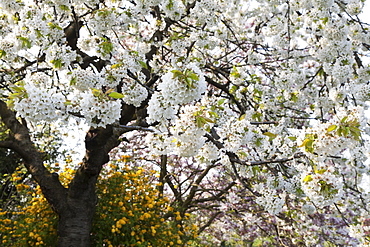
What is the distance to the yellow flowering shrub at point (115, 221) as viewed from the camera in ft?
12.4

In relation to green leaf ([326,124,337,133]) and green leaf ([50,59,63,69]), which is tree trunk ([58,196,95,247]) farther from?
green leaf ([326,124,337,133])

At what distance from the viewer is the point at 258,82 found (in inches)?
161

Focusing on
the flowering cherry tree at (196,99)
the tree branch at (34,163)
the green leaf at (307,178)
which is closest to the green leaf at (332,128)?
the flowering cherry tree at (196,99)

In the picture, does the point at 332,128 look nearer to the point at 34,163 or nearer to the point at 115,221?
the point at 115,221

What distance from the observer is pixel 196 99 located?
1787 millimetres

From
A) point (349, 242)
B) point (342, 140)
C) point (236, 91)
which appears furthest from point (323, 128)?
point (349, 242)

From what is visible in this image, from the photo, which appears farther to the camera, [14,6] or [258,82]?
[258,82]

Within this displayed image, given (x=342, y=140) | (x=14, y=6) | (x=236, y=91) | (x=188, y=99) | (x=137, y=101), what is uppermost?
(x=14, y=6)

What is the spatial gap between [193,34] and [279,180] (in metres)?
2.12

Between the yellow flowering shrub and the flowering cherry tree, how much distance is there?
0.26 meters

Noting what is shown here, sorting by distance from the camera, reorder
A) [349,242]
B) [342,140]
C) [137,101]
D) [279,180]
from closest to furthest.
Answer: [342,140]
[137,101]
[279,180]
[349,242]

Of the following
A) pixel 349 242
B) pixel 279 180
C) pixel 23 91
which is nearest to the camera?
pixel 23 91

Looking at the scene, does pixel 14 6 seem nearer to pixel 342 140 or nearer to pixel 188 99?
pixel 188 99

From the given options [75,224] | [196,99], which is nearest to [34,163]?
[75,224]
